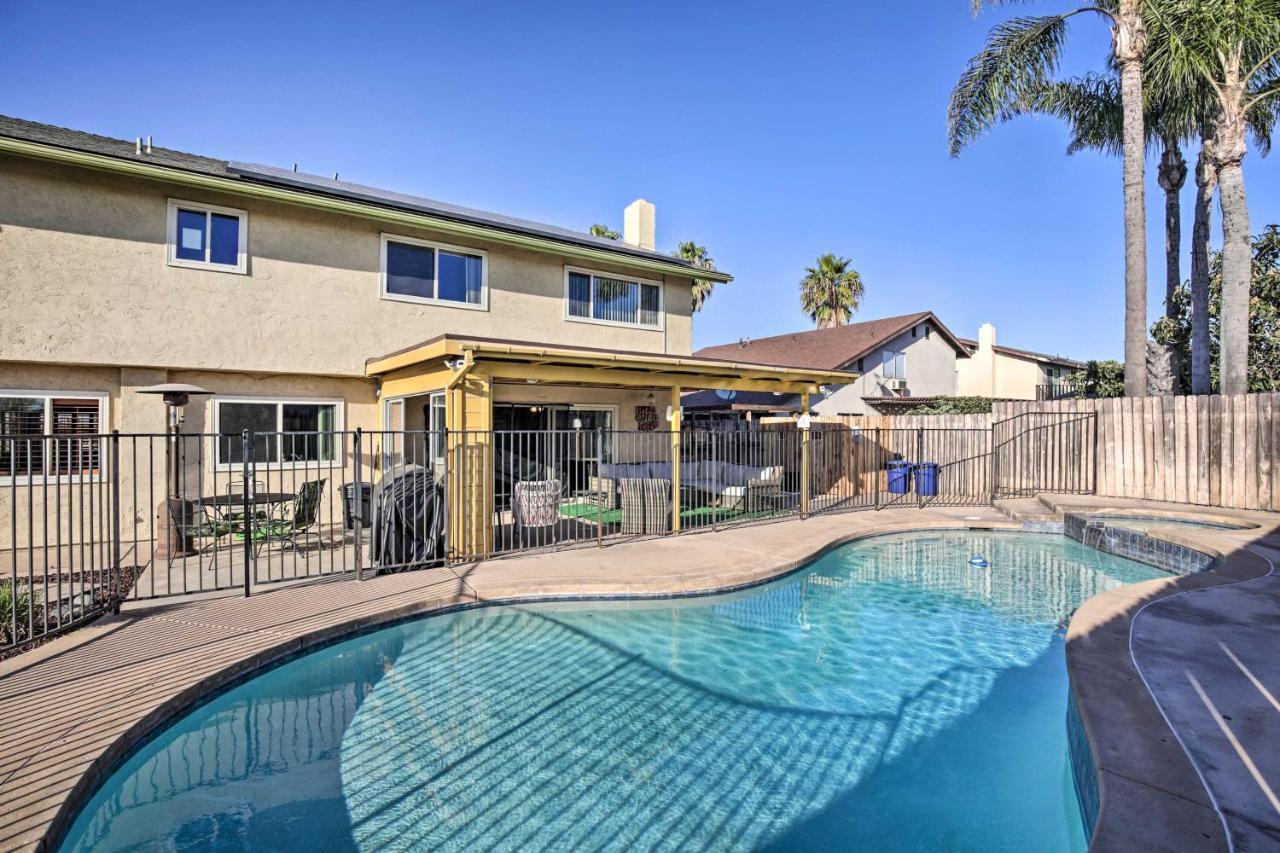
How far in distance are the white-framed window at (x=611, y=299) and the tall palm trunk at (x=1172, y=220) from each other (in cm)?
1656

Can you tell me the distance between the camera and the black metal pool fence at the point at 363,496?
6.77 metres

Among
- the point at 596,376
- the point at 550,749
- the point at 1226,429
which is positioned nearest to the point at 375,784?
the point at 550,749

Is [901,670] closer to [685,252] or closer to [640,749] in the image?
[640,749]

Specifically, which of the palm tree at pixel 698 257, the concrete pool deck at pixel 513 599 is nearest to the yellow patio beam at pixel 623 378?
the concrete pool deck at pixel 513 599

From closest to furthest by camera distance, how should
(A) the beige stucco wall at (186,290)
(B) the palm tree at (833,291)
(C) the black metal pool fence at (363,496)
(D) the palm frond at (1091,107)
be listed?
1. (C) the black metal pool fence at (363,496)
2. (A) the beige stucco wall at (186,290)
3. (D) the palm frond at (1091,107)
4. (B) the palm tree at (833,291)

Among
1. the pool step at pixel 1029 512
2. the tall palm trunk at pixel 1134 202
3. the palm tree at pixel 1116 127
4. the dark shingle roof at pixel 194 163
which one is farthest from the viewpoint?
the palm tree at pixel 1116 127

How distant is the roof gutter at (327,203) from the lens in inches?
331

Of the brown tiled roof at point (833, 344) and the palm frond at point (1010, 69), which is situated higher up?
the palm frond at point (1010, 69)

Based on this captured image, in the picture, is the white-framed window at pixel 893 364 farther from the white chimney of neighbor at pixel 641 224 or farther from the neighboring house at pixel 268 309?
the neighboring house at pixel 268 309

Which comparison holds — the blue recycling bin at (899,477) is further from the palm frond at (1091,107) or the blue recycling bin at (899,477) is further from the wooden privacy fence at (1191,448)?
the palm frond at (1091,107)

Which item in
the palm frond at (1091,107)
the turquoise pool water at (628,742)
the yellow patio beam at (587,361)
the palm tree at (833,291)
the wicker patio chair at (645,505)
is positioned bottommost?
the turquoise pool water at (628,742)

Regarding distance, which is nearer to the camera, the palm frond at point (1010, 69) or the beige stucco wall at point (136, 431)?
the beige stucco wall at point (136, 431)

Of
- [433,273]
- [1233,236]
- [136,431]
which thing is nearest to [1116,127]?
[1233,236]

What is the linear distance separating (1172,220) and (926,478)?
13641mm
